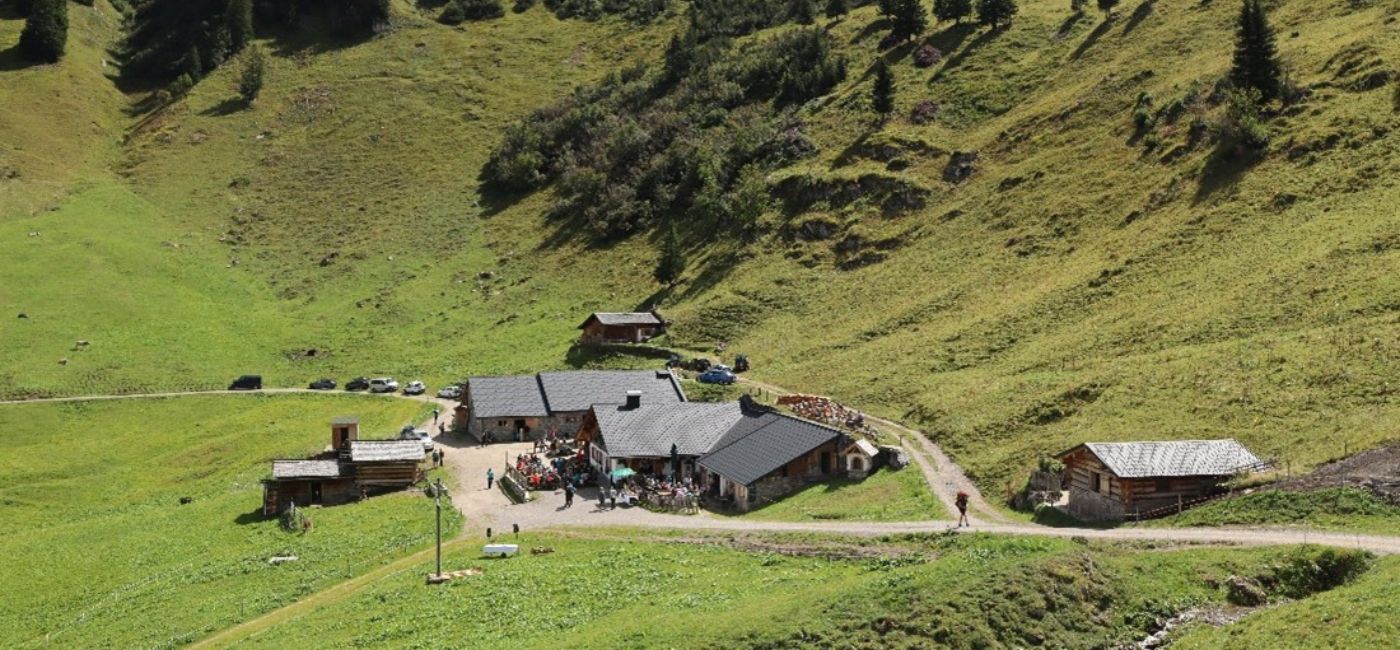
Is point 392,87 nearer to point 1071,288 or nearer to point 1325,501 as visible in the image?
point 1071,288

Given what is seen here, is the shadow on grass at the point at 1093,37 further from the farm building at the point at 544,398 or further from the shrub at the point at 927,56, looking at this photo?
the farm building at the point at 544,398

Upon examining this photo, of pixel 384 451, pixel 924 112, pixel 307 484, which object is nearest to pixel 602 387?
pixel 384 451

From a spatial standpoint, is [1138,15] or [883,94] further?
[1138,15]

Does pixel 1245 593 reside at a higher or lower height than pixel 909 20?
lower

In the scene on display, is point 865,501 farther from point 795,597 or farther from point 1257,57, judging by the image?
point 1257,57

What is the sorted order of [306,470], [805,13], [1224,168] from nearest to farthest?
[306,470] → [1224,168] → [805,13]

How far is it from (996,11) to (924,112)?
91.7ft

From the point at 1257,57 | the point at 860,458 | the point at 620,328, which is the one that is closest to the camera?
the point at 860,458

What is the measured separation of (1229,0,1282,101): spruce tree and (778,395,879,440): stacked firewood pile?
5015 centimetres

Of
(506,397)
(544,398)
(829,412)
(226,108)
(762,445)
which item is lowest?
(762,445)

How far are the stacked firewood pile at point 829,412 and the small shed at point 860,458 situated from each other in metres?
2.98

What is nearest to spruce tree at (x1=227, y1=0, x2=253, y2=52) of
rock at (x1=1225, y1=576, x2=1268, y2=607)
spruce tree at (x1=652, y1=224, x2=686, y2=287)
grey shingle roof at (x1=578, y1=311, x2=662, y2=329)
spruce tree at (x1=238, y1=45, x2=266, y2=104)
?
spruce tree at (x1=238, y1=45, x2=266, y2=104)

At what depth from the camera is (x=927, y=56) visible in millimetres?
145500

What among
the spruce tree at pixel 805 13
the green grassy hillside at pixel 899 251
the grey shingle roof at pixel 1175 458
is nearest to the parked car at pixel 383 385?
the green grassy hillside at pixel 899 251
